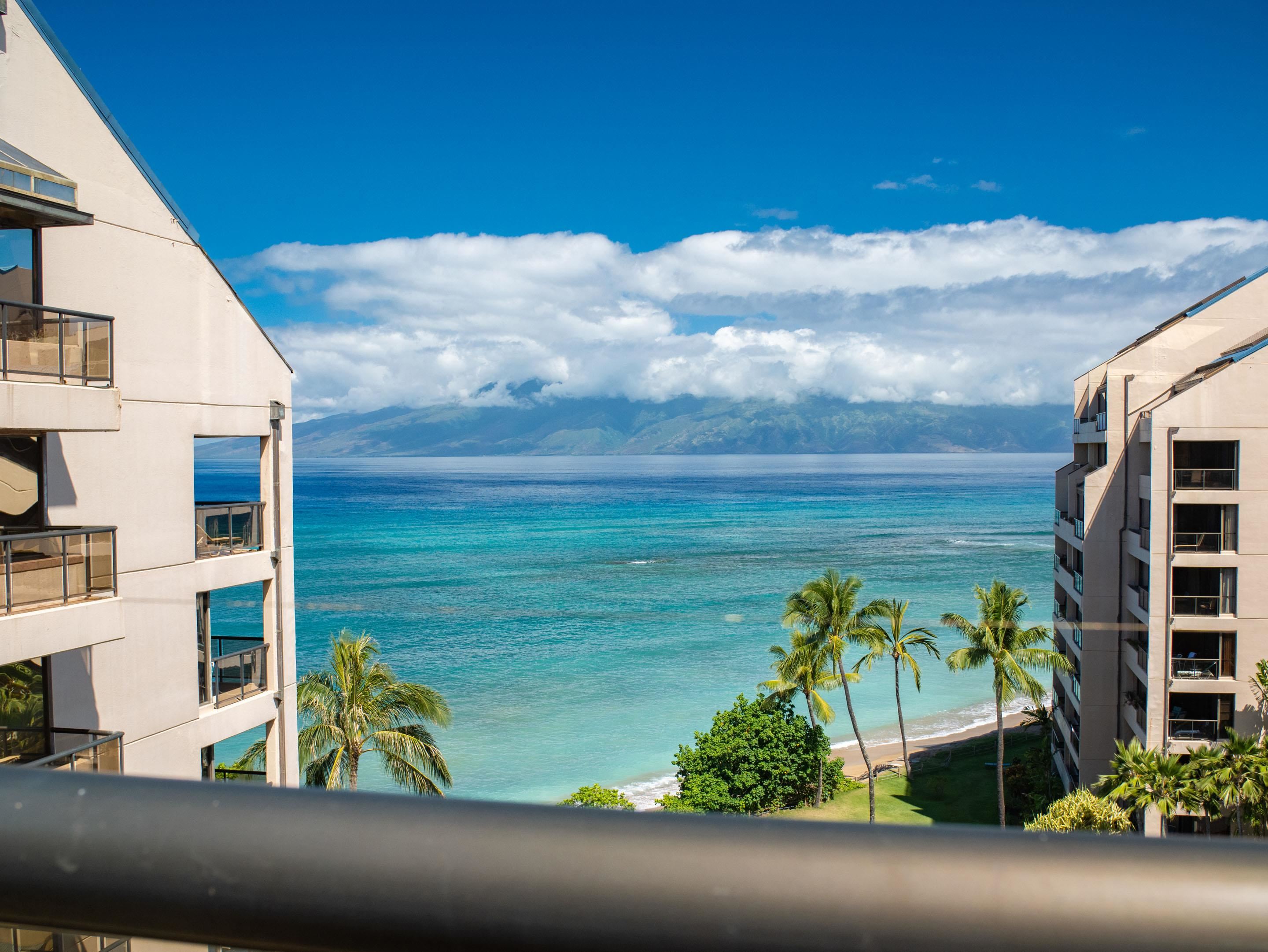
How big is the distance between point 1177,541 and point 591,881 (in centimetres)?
1919

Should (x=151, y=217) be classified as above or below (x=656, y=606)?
above

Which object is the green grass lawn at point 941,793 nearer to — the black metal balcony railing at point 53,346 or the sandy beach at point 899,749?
the sandy beach at point 899,749

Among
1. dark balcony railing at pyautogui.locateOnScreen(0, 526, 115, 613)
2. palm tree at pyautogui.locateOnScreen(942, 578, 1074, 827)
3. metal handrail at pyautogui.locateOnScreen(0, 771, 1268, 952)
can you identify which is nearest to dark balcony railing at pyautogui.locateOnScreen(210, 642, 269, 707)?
dark balcony railing at pyautogui.locateOnScreen(0, 526, 115, 613)

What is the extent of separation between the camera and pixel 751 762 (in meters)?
23.0

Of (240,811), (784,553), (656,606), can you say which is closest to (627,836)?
(240,811)

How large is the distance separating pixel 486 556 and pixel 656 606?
23.4 m

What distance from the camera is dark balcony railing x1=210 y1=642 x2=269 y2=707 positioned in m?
9.41

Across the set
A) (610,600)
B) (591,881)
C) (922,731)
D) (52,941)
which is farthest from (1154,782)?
(610,600)

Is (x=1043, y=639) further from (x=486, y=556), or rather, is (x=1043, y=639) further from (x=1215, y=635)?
(x=486, y=556)

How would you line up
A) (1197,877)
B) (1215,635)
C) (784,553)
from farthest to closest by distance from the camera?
(784,553)
(1215,635)
(1197,877)

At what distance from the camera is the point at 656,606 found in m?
53.6

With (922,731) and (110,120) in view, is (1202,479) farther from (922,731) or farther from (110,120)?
(922,731)

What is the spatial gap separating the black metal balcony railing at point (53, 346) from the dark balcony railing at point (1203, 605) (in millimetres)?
17093

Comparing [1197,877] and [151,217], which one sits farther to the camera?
[151,217]
